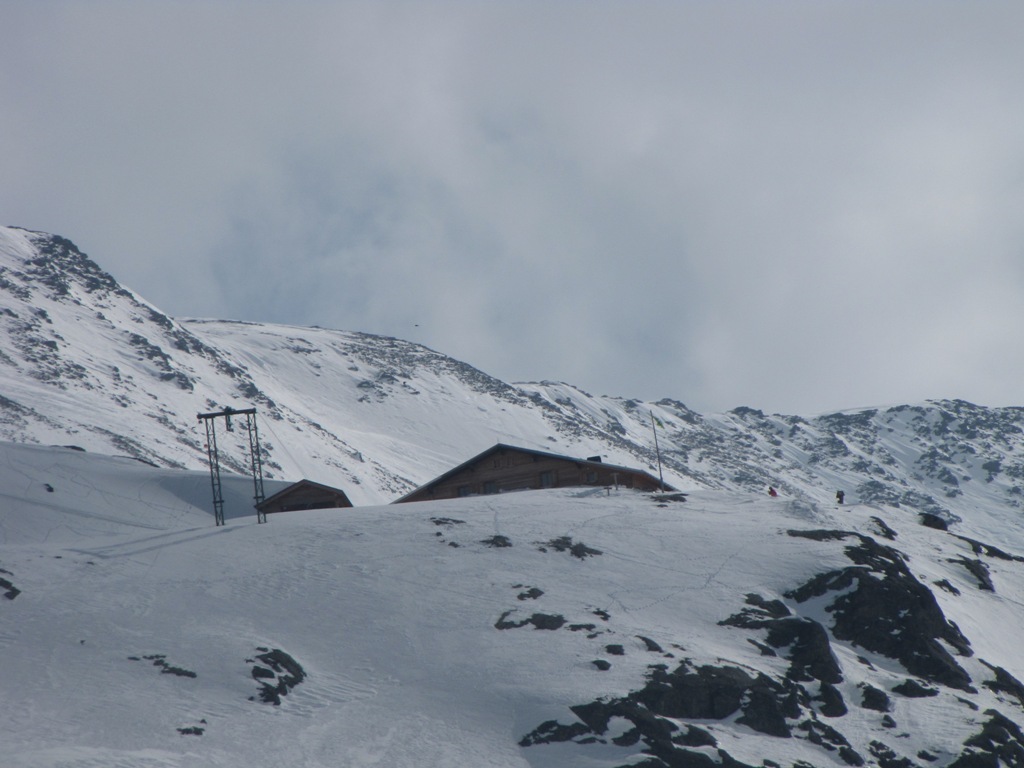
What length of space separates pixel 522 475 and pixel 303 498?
1372 centimetres

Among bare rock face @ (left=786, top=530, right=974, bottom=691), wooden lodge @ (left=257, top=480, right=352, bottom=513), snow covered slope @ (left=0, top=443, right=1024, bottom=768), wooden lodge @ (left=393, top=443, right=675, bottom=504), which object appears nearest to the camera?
snow covered slope @ (left=0, top=443, right=1024, bottom=768)

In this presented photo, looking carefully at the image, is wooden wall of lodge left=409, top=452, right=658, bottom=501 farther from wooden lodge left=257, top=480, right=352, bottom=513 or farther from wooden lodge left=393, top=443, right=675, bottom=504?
wooden lodge left=257, top=480, right=352, bottom=513

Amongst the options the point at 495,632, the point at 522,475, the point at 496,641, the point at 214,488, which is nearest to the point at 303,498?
the point at 214,488

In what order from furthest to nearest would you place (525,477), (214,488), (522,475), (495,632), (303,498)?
(522,475) < (525,477) < (303,498) < (214,488) < (495,632)

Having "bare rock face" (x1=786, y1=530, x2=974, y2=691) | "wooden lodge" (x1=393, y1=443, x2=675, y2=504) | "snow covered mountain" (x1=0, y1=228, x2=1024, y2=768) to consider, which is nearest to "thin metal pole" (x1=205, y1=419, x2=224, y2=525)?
"snow covered mountain" (x1=0, y1=228, x2=1024, y2=768)

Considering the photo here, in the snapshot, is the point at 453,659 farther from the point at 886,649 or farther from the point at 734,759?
the point at 886,649

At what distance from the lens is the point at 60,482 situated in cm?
5675

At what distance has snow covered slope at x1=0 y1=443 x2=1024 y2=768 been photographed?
31812mm

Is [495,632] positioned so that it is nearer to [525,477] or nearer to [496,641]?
[496,641]

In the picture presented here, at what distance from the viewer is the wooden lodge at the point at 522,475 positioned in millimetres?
65812

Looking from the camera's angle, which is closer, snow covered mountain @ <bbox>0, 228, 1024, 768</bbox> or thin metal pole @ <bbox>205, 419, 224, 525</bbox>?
snow covered mountain @ <bbox>0, 228, 1024, 768</bbox>

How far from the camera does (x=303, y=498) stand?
206ft

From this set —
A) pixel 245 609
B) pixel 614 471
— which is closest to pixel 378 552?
pixel 245 609

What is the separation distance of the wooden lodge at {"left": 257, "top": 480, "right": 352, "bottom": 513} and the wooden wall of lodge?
761 centimetres
